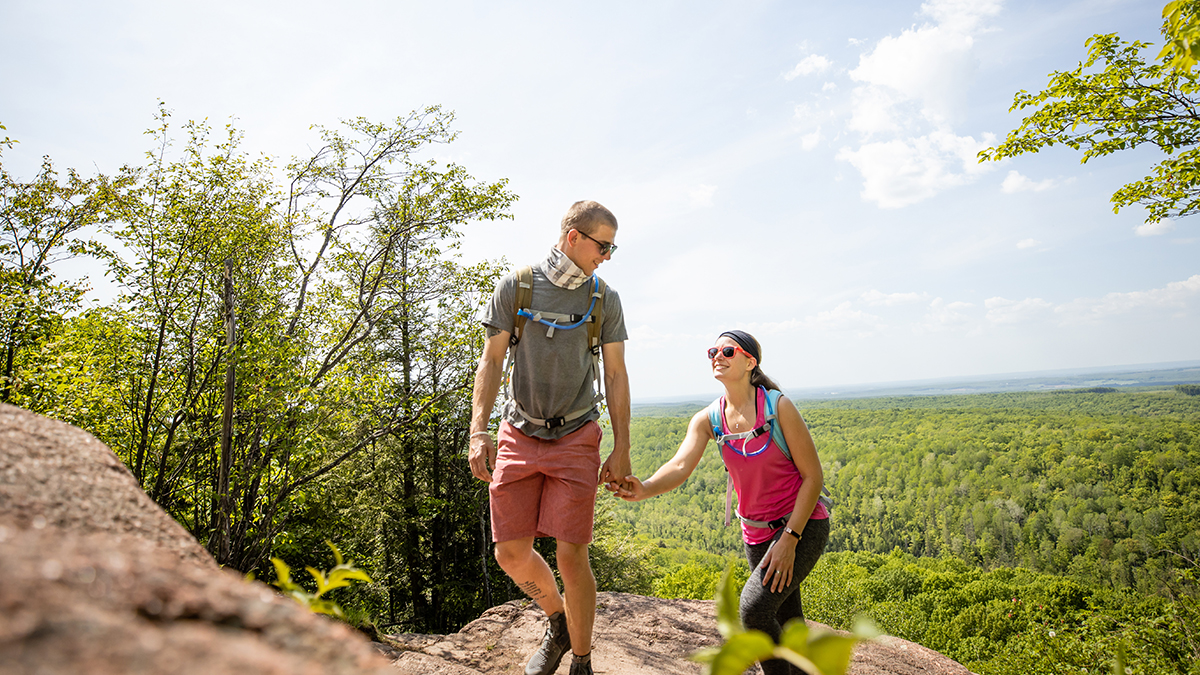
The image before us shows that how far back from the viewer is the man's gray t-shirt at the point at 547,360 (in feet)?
11.8

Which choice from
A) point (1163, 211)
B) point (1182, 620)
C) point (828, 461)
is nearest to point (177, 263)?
point (1163, 211)

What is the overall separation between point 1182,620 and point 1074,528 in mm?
80732

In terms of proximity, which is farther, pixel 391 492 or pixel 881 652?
pixel 391 492

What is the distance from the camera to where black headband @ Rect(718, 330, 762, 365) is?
380 cm

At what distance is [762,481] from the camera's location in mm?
3490

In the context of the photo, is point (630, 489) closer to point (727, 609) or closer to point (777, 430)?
point (777, 430)

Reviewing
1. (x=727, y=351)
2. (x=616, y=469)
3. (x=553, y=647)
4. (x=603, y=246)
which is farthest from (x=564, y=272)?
(x=553, y=647)

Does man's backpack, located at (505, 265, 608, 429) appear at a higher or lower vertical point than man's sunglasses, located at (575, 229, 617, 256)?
lower

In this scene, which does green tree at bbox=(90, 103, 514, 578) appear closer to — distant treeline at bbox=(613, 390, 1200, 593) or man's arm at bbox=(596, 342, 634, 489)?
man's arm at bbox=(596, 342, 634, 489)

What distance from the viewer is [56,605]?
1.36 ft

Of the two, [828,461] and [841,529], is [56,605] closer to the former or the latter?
[841,529]

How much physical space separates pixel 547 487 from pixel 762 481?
1299mm

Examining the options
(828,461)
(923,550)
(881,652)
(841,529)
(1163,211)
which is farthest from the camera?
(828,461)

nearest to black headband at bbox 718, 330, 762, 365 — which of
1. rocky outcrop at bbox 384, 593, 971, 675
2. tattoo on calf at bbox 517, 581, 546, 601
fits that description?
tattoo on calf at bbox 517, 581, 546, 601
